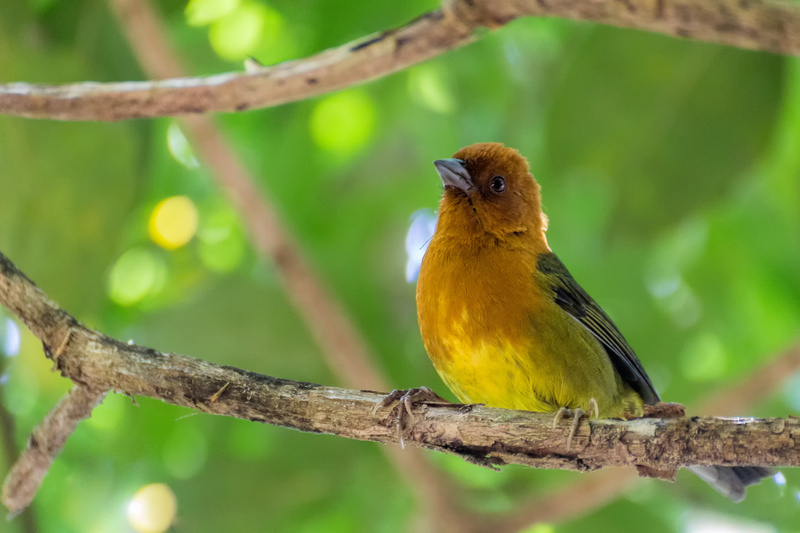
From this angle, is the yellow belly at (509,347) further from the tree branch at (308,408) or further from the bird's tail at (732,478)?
the tree branch at (308,408)

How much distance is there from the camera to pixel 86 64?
12.4 ft

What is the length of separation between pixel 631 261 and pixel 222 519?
8.96 ft

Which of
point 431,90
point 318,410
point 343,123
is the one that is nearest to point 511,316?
point 318,410

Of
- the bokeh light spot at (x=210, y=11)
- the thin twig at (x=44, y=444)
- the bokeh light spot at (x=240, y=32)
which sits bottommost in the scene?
the thin twig at (x=44, y=444)

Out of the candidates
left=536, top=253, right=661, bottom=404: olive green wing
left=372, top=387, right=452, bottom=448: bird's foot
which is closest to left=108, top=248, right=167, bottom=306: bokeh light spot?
left=536, top=253, right=661, bottom=404: olive green wing

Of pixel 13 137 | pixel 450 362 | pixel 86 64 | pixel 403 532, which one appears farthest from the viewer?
pixel 403 532

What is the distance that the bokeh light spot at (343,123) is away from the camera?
5223 millimetres

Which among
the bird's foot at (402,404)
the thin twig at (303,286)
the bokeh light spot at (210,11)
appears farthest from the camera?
the bokeh light spot at (210,11)

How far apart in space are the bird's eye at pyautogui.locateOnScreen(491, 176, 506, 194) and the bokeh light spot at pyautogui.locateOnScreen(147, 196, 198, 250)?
2409mm

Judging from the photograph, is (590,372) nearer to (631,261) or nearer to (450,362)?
(450,362)

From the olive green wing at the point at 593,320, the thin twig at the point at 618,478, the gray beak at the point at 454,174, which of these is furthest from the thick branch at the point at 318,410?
the thin twig at the point at 618,478

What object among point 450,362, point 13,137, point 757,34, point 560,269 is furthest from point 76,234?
point 757,34

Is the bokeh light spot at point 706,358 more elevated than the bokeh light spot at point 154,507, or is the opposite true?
the bokeh light spot at point 706,358

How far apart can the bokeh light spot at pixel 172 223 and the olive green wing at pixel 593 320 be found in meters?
2.67
